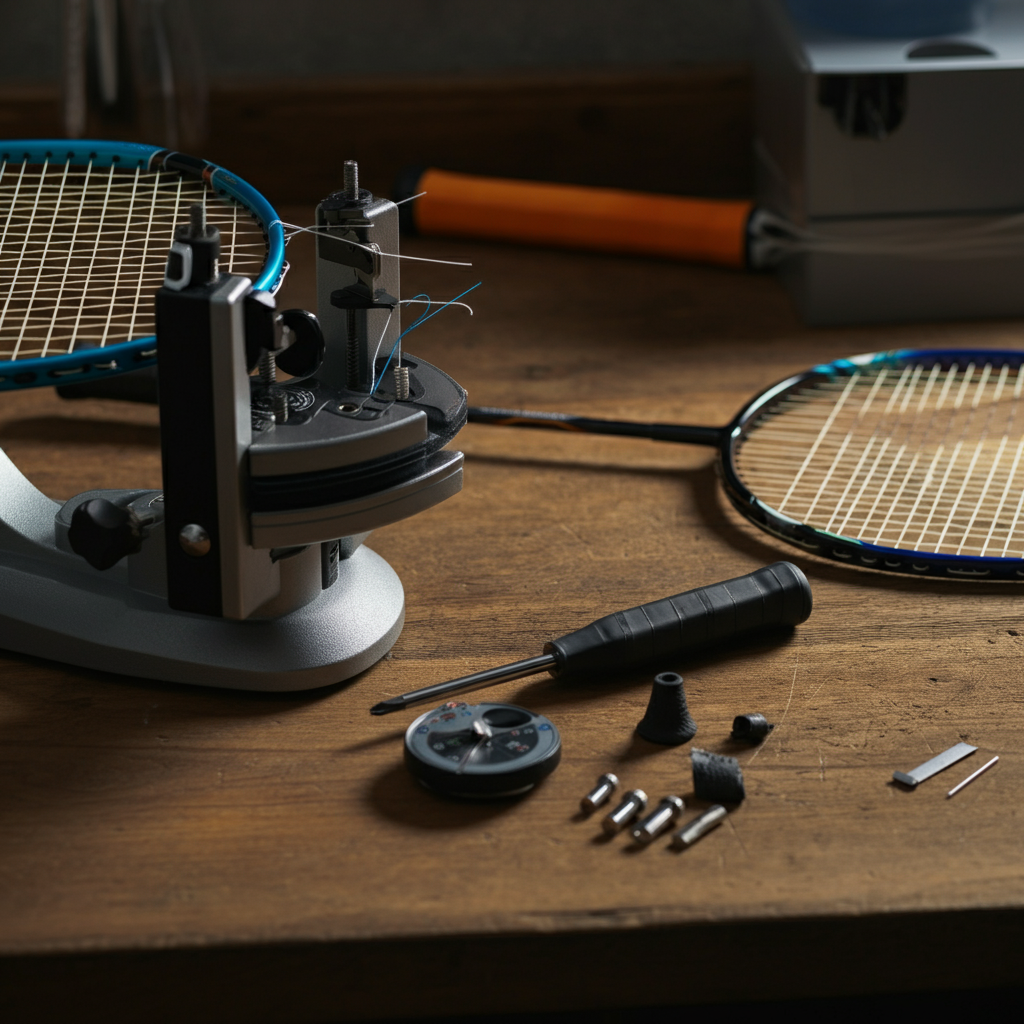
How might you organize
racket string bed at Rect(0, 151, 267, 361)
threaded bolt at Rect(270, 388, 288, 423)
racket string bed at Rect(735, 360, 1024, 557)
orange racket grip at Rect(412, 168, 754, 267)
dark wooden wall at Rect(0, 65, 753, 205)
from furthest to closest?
dark wooden wall at Rect(0, 65, 753, 205) → orange racket grip at Rect(412, 168, 754, 267) → racket string bed at Rect(735, 360, 1024, 557) → racket string bed at Rect(0, 151, 267, 361) → threaded bolt at Rect(270, 388, 288, 423)

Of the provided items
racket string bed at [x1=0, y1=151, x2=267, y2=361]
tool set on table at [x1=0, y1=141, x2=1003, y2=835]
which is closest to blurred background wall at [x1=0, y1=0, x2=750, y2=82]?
racket string bed at [x1=0, y1=151, x2=267, y2=361]

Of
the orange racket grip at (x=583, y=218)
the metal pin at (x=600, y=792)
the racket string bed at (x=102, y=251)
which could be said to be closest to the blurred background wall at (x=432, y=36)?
the orange racket grip at (x=583, y=218)

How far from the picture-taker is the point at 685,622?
79 centimetres

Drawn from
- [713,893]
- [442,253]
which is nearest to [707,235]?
[442,253]

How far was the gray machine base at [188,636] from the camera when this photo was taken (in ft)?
2.50

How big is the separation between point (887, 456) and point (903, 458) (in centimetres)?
1

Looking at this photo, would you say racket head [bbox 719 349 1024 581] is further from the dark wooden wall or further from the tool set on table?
the dark wooden wall

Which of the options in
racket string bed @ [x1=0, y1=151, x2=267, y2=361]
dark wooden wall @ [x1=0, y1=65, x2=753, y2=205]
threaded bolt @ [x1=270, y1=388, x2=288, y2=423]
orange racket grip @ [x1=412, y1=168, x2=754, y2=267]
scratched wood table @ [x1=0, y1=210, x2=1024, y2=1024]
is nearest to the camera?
scratched wood table @ [x1=0, y1=210, x2=1024, y2=1024]

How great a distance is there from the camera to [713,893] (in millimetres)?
625

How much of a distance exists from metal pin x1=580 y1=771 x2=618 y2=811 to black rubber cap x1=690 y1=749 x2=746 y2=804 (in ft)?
0.13

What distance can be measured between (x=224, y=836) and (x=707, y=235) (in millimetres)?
925

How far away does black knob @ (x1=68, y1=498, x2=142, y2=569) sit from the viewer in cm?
71

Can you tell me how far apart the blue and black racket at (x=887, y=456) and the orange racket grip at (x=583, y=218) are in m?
0.27

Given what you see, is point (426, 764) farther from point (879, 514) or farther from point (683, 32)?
point (683, 32)
